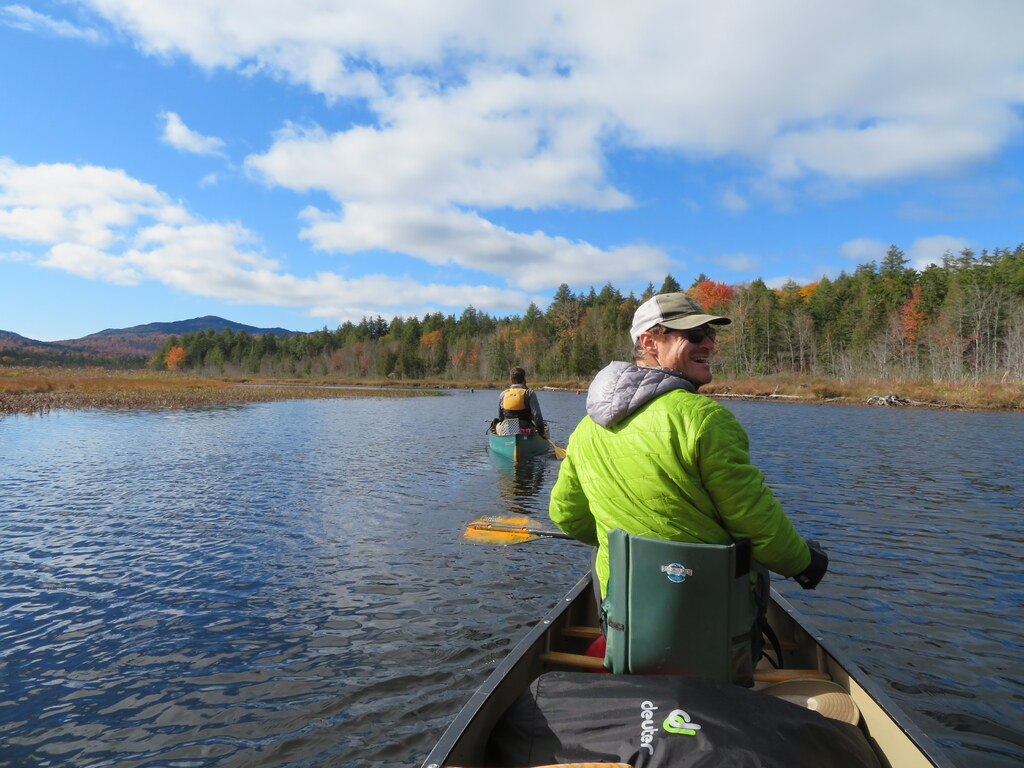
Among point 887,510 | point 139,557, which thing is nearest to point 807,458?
point 887,510

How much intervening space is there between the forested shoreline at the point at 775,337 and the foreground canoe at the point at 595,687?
225 feet

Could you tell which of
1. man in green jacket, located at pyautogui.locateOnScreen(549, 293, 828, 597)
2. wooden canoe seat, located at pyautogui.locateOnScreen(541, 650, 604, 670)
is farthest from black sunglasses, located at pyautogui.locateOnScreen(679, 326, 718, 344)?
wooden canoe seat, located at pyautogui.locateOnScreen(541, 650, 604, 670)

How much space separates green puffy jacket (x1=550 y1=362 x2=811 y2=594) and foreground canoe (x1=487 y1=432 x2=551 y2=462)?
13272 mm

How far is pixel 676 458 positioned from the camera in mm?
2723

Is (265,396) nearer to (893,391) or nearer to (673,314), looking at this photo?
(673,314)

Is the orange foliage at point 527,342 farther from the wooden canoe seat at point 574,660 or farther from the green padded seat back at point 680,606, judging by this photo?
the green padded seat back at point 680,606

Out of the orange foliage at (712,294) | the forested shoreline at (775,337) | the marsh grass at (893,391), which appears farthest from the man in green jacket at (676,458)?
the orange foliage at (712,294)

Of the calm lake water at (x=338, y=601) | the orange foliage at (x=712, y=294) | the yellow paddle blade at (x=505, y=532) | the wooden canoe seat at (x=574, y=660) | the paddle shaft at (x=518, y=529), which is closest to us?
the wooden canoe seat at (x=574, y=660)

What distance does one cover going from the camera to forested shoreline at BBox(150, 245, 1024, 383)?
→ 73.6m

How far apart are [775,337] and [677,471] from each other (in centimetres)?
10200

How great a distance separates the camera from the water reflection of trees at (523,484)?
12484 mm

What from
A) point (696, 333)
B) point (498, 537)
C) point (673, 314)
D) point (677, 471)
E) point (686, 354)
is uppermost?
point (673, 314)

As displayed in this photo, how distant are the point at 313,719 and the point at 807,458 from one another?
18.5 m

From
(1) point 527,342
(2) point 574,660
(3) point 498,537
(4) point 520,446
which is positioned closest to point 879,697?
(2) point 574,660
